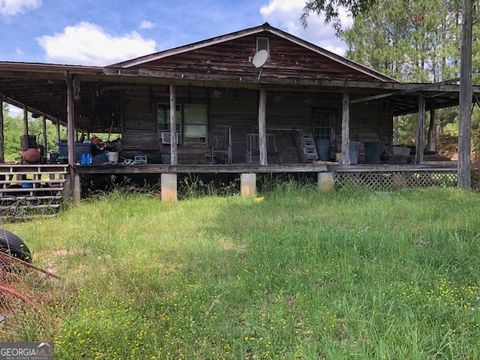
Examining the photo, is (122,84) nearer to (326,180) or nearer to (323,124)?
(326,180)

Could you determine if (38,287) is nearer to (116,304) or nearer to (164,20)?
(116,304)

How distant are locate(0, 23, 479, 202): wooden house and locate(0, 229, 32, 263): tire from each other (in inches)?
241

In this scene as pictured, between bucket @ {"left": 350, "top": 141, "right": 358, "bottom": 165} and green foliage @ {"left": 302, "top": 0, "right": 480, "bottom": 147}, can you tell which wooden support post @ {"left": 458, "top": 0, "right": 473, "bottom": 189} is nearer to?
bucket @ {"left": 350, "top": 141, "right": 358, "bottom": 165}

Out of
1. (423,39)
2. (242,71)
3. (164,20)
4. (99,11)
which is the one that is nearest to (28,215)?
(242,71)

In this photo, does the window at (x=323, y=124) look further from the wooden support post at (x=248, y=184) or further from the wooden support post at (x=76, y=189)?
the wooden support post at (x=76, y=189)

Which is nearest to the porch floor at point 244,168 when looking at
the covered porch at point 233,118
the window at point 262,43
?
the covered porch at point 233,118

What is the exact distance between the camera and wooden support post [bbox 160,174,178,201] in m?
10.4

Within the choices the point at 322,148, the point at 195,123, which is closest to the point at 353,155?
the point at 322,148

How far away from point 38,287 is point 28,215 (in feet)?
15.8

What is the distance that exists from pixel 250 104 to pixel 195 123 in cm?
204

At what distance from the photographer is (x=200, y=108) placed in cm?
1321

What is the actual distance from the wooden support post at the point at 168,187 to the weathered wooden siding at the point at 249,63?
13.6ft

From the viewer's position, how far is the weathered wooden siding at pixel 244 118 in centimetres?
1259

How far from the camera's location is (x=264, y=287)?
3.87 m
